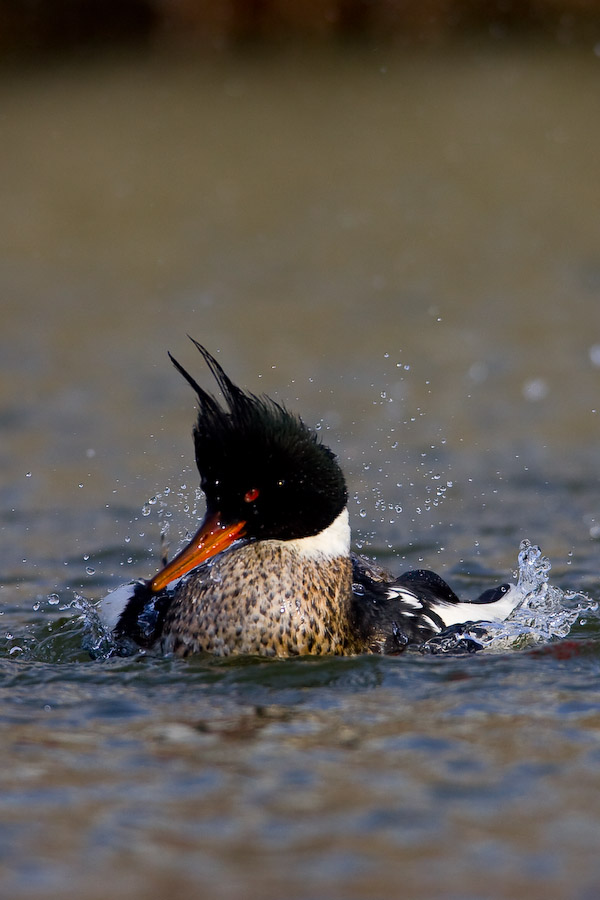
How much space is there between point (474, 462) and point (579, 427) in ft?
3.24

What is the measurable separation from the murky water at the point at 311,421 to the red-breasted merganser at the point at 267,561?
16cm

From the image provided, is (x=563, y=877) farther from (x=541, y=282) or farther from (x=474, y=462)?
(x=541, y=282)

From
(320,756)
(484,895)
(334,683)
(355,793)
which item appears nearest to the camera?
(484,895)

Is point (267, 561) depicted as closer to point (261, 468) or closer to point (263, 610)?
point (263, 610)

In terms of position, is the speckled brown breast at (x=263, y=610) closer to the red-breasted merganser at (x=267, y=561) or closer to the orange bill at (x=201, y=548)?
the red-breasted merganser at (x=267, y=561)

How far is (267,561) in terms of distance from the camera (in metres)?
5.61

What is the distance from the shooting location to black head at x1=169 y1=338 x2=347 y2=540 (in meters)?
5.37

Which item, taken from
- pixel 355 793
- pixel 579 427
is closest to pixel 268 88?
pixel 579 427

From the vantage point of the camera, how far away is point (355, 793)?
4242 mm

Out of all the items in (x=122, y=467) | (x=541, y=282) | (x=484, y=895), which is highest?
(x=541, y=282)

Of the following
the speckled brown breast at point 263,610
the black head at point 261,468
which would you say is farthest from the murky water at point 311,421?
the black head at point 261,468

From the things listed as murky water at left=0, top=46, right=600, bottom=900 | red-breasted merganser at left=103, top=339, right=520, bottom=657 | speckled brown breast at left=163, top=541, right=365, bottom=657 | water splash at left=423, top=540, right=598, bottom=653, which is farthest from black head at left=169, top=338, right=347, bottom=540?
water splash at left=423, top=540, right=598, bottom=653

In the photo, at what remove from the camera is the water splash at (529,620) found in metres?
5.79

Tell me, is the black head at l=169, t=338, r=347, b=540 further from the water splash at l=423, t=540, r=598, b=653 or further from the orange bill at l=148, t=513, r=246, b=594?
the water splash at l=423, t=540, r=598, b=653
